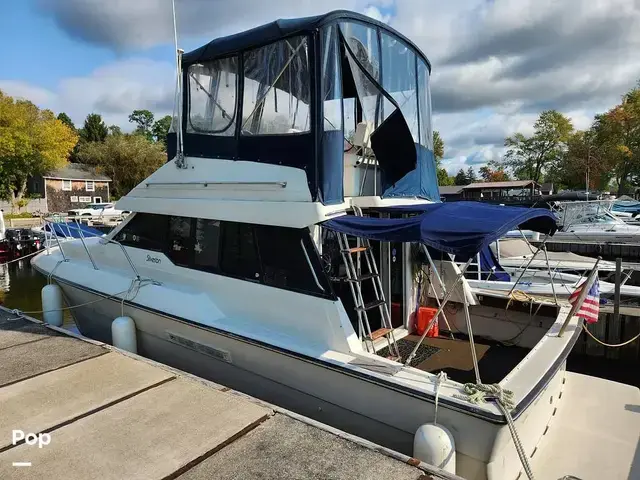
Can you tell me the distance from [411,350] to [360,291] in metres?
1.04

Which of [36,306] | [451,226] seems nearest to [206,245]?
[451,226]

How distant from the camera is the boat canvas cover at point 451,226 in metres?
3.14

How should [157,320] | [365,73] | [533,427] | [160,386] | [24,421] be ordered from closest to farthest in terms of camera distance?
1. [24,421]
2. [533,427]
3. [160,386]
4. [365,73]
5. [157,320]

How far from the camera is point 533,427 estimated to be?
3.79 metres

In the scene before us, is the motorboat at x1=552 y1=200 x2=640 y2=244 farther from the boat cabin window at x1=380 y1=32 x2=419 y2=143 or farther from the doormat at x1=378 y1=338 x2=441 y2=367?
the doormat at x1=378 y1=338 x2=441 y2=367

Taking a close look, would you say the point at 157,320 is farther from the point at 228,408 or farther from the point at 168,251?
the point at 228,408

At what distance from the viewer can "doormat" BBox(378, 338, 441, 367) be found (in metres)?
4.70

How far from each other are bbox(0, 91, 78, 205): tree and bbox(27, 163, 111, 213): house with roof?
2.27 meters

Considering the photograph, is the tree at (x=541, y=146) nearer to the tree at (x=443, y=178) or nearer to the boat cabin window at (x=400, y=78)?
the tree at (x=443, y=178)

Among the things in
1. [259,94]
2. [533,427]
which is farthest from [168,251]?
[533,427]

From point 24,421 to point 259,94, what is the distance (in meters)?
3.53

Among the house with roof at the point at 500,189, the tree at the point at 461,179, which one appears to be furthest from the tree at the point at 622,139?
the tree at the point at 461,179

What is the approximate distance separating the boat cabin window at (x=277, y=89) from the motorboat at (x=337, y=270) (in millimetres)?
17

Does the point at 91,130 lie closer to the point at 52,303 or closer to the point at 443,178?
the point at 443,178
